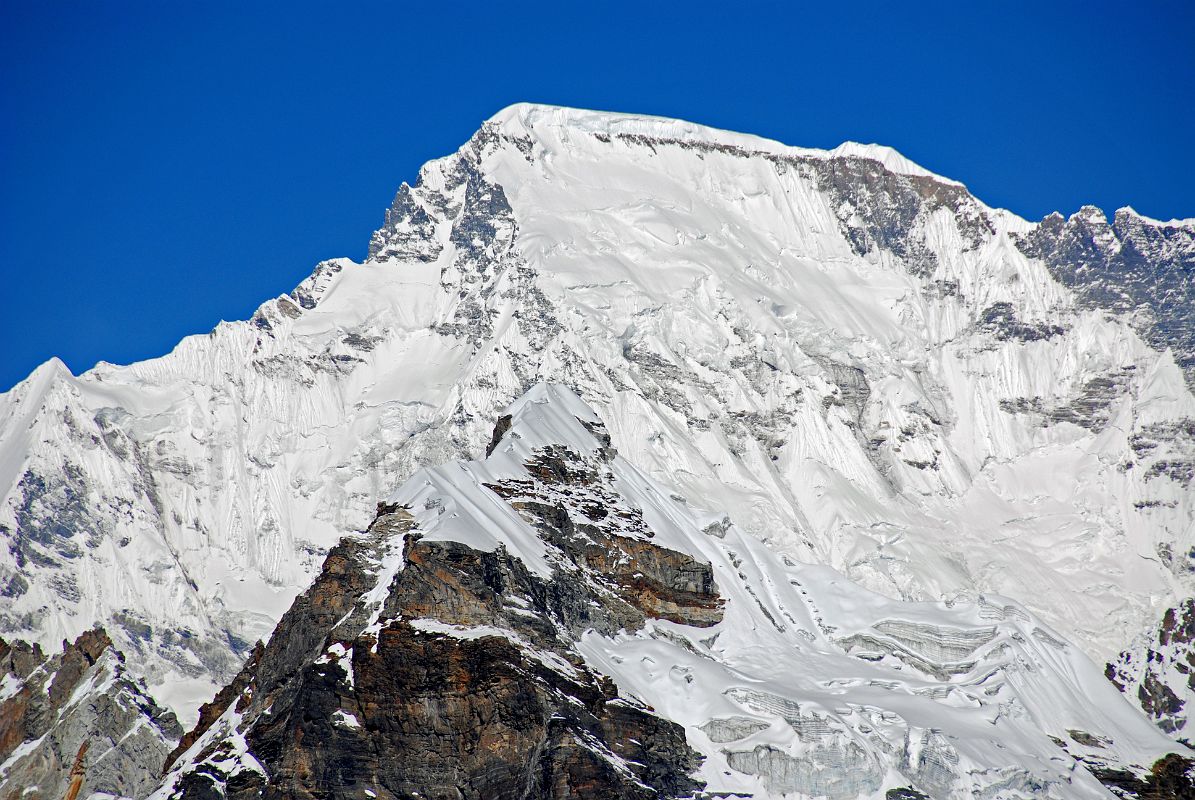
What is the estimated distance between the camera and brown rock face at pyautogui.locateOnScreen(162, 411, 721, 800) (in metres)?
133

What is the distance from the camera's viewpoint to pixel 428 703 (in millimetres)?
134125

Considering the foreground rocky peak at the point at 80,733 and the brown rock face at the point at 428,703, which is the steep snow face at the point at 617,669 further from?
the foreground rocky peak at the point at 80,733

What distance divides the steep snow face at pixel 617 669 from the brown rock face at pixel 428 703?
17 centimetres

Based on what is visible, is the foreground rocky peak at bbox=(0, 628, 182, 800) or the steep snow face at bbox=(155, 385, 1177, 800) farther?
the foreground rocky peak at bbox=(0, 628, 182, 800)

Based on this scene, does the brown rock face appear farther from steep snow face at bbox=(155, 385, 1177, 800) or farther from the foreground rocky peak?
the foreground rocky peak

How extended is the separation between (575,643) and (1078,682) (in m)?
56.0

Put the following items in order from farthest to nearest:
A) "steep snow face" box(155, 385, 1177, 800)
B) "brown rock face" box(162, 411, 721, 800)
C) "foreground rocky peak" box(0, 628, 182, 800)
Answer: "foreground rocky peak" box(0, 628, 182, 800) → "steep snow face" box(155, 385, 1177, 800) → "brown rock face" box(162, 411, 721, 800)

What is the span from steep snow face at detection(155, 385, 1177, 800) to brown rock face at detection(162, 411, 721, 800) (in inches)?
6.7

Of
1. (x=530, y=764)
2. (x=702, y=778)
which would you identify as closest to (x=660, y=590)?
(x=702, y=778)

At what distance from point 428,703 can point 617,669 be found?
2764 centimetres

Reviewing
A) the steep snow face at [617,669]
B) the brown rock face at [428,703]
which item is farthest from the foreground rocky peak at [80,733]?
the steep snow face at [617,669]

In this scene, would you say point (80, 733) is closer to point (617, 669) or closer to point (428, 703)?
point (617, 669)

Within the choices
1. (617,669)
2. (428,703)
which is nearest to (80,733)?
(617,669)

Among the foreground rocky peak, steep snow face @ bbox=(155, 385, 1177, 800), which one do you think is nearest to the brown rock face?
steep snow face @ bbox=(155, 385, 1177, 800)
